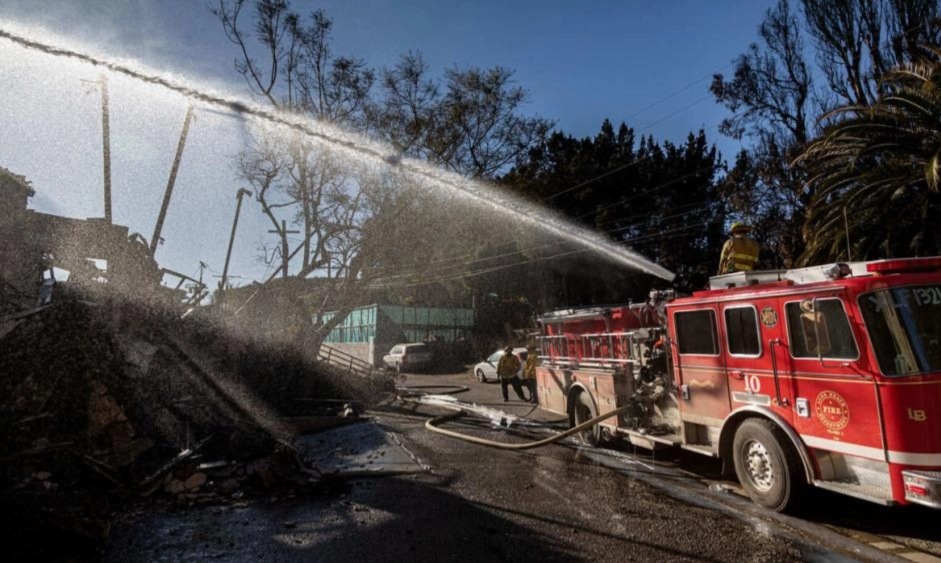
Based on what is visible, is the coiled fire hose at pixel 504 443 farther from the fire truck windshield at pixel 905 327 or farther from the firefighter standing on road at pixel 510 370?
the fire truck windshield at pixel 905 327

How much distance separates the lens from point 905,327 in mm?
4918

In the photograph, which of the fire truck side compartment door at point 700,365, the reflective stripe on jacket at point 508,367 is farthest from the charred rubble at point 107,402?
the fire truck side compartment door at point 700,365

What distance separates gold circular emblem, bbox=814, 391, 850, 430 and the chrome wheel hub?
2.60 feet

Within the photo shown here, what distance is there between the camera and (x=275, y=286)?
19344mm

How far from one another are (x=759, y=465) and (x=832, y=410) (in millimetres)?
1157

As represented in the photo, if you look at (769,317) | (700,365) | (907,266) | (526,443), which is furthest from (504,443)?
(907,266)

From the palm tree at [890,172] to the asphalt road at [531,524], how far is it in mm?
7843

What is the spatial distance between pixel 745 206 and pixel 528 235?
10190 mm

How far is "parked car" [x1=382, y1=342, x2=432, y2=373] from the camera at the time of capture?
95.4 feet

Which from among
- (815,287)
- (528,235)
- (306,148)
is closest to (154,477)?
(815,287)

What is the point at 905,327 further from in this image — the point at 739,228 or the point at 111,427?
the point at 111,427

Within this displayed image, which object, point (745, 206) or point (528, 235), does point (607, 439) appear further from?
point (528, 235)

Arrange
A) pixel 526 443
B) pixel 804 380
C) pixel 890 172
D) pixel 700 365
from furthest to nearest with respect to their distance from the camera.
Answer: pixel 890 172 < pixel 526 443 < pixel 700 365 < pixel 804 380

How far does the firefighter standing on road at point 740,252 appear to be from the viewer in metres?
7.55
